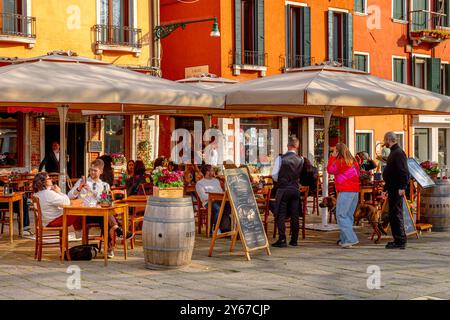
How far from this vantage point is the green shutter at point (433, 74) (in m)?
31.0

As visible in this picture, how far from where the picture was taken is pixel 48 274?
29.7ft

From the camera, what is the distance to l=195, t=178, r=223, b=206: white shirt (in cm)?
1282

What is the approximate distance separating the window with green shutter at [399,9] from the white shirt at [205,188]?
1929 centimetres

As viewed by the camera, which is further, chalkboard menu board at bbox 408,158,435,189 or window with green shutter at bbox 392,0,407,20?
window with green shutter at bbox 392,0,407,20

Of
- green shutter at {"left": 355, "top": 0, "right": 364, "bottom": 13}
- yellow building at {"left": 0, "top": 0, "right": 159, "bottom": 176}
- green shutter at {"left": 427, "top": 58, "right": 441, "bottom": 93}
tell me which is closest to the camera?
yellow building at {"left": 0, "top": 0, "right": 159, "bottom": 176}

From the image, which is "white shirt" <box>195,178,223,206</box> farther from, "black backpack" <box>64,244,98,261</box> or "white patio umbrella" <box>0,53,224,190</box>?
"black backpack" <box>64,244,98,261</box>

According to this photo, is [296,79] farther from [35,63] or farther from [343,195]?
[35,63]

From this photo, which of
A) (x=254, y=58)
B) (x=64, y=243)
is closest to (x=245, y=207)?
(x=64, y=243)

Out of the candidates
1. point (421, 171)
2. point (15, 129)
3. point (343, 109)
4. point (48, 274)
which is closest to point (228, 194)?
point (48, 274)

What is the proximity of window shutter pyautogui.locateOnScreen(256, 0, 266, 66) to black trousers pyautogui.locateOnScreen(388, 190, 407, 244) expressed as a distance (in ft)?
45.1

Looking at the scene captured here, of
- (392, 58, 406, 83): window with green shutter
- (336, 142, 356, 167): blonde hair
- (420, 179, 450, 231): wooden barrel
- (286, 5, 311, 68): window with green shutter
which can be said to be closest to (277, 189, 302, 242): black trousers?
(336, 142, 356, 167): blonde hair

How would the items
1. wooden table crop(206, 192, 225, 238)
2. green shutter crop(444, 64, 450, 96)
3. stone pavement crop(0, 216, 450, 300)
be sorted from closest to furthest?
stone pavement crop(0, 216, 450, 300), wooden table crop(206, 192, 225, 238), green shutter crop(444, 64, 450, 96)

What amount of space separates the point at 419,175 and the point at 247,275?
505 cm

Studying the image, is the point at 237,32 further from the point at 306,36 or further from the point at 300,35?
the point at 306,36
